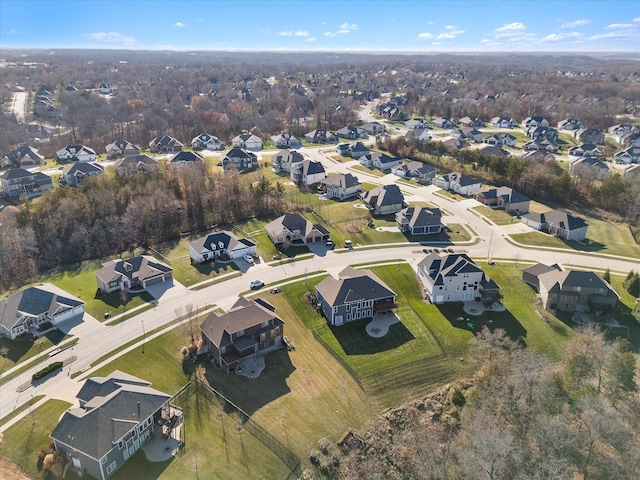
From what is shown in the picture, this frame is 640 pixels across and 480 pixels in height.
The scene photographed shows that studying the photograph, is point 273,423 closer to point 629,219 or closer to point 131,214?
point 131,214

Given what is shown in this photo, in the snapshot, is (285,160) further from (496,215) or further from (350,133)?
(496,215)

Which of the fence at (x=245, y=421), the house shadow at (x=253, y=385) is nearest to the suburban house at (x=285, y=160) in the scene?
the house shadow at (x=253, y=385)

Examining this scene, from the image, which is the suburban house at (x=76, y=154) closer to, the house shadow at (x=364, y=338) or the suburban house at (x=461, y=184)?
the suburban house at (x=461, y=184)

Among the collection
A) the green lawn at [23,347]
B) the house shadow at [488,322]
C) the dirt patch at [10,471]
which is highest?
the green lawn at [23,347]

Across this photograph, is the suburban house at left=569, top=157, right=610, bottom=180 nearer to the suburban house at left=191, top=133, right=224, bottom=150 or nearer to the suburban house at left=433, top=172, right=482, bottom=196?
the suburban house at left=433, top=172, right=482, bottom=196

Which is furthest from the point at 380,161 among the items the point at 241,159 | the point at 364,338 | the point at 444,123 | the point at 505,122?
the point at 505,122

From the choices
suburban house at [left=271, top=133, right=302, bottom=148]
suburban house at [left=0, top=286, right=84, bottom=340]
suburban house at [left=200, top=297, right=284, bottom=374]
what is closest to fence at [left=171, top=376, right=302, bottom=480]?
suburban house at [left=200, top=297, right=284, bottom=374]
